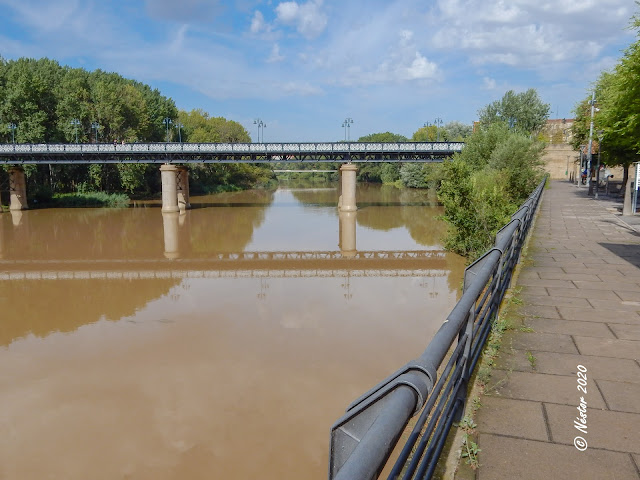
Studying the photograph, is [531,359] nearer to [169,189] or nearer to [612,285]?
[612,285]

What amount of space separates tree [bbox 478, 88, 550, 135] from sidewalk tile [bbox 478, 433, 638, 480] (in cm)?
7299

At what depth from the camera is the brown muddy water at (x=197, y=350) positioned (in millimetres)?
7066

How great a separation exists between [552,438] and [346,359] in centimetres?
722

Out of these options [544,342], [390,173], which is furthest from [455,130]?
[544,342]

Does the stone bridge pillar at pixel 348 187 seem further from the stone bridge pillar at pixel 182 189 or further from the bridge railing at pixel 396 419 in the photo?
the bridge railing at pixel 396 419

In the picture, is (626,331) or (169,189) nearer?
(626,331)

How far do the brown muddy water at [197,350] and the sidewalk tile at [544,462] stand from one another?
13.6 ft

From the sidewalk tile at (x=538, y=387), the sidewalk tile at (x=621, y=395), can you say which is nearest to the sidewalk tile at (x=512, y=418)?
the sidewalk tile at (x=538, y=387)

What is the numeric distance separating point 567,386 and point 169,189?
4579 cm

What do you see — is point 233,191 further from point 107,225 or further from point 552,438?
point 552,438

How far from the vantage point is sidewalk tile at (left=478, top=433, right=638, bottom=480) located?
9.09 feet

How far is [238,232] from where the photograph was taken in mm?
34156

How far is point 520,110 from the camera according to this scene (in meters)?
70.4

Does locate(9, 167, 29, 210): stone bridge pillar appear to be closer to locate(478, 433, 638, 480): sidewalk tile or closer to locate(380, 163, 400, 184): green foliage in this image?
locate(478, 433, 638, 480): sidewalk tile
